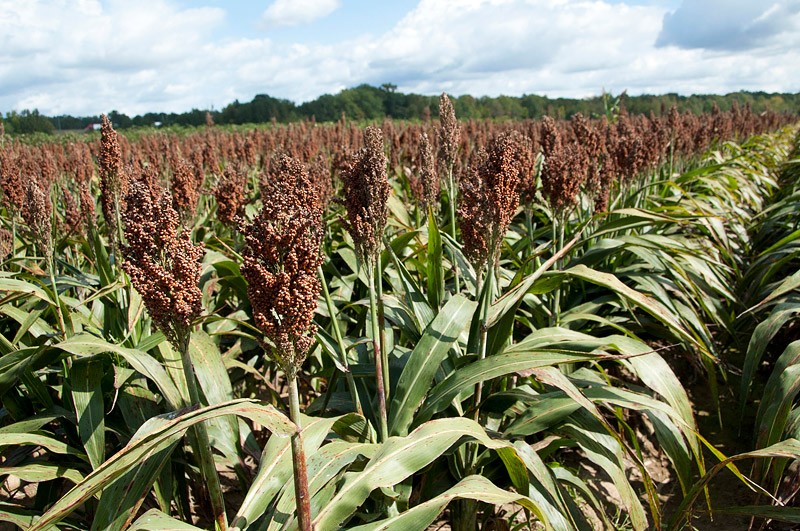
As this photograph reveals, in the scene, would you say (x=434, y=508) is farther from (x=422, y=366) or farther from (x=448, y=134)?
(x=448, y=134)

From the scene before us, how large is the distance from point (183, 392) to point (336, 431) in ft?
2.44

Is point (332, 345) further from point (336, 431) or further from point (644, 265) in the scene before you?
point (644, 265)

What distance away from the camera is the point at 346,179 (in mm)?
2139

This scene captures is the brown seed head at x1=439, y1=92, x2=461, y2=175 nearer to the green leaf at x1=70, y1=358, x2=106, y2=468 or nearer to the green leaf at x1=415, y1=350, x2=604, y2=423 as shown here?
the green leaf at x1=415, y1=350, x2=604, y2=423

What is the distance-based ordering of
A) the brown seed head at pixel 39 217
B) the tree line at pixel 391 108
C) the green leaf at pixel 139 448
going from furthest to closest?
the tree line at pixel 391 108, the brown seed head at pixel 39 217, the green leaf at pixel 139 448

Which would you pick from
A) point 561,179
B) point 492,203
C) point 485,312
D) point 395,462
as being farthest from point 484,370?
point 561,179

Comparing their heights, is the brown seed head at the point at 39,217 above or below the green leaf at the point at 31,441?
above

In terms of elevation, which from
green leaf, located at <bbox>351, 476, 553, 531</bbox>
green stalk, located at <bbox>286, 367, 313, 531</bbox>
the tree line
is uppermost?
the tree line

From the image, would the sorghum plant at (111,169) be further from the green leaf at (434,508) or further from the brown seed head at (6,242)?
the green leaf at (434,508)

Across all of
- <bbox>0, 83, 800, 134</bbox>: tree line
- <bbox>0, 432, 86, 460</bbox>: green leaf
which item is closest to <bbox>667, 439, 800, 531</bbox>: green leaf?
<bbox>0, 432, 86, 460</bbox>: green leaf

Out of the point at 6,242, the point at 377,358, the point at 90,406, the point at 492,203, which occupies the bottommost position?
the point at 90,406

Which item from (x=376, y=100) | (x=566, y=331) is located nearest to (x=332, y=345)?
(x=566, y=331)

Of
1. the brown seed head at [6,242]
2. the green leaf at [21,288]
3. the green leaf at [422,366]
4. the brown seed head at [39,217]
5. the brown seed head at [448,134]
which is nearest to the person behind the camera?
the green leaf at [422,366]

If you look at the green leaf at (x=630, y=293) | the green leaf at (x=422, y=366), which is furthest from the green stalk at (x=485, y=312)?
the green leaf at (x=630, y=293)
